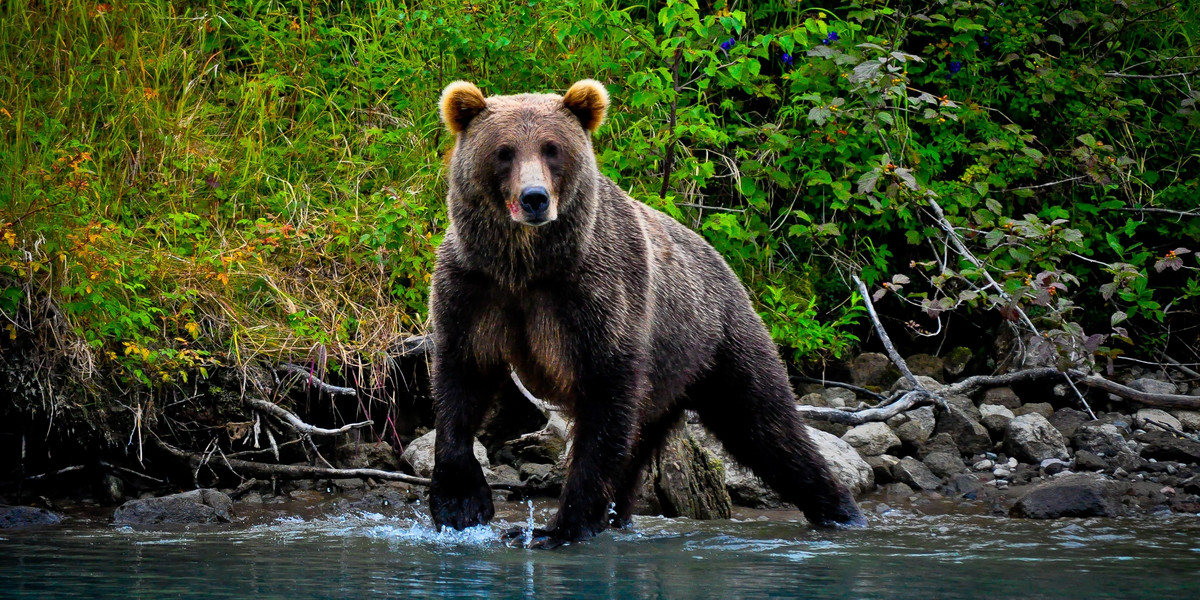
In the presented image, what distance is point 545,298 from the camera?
4.98 m

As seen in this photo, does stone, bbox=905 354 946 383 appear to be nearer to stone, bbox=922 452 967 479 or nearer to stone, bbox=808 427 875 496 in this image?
stone, bbox=922 452 967 479

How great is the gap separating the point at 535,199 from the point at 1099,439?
14.5ft

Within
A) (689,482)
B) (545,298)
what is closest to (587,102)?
(545,298)

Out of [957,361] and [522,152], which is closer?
[522,152]

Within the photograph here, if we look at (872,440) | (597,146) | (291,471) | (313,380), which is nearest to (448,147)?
(597,146)

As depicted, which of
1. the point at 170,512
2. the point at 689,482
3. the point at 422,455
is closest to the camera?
the point at 170,512

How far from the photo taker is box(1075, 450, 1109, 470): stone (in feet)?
23.2

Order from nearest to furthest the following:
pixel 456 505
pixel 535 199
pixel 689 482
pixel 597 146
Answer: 1. pixel 535 199
2. pixel 456 505
3. pixel 689 482
4. pixel 597 146

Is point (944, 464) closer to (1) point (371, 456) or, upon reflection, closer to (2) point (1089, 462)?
(2) point (1089, 462)

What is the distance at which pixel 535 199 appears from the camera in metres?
4.56

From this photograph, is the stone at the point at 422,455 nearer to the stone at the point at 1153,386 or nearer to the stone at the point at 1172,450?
the stone at the point at 1172,450

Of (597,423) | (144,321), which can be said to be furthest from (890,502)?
(144,321)

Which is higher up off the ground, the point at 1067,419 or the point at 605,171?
the point at 605,171

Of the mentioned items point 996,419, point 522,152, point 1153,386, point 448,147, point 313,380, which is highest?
point 448,147
